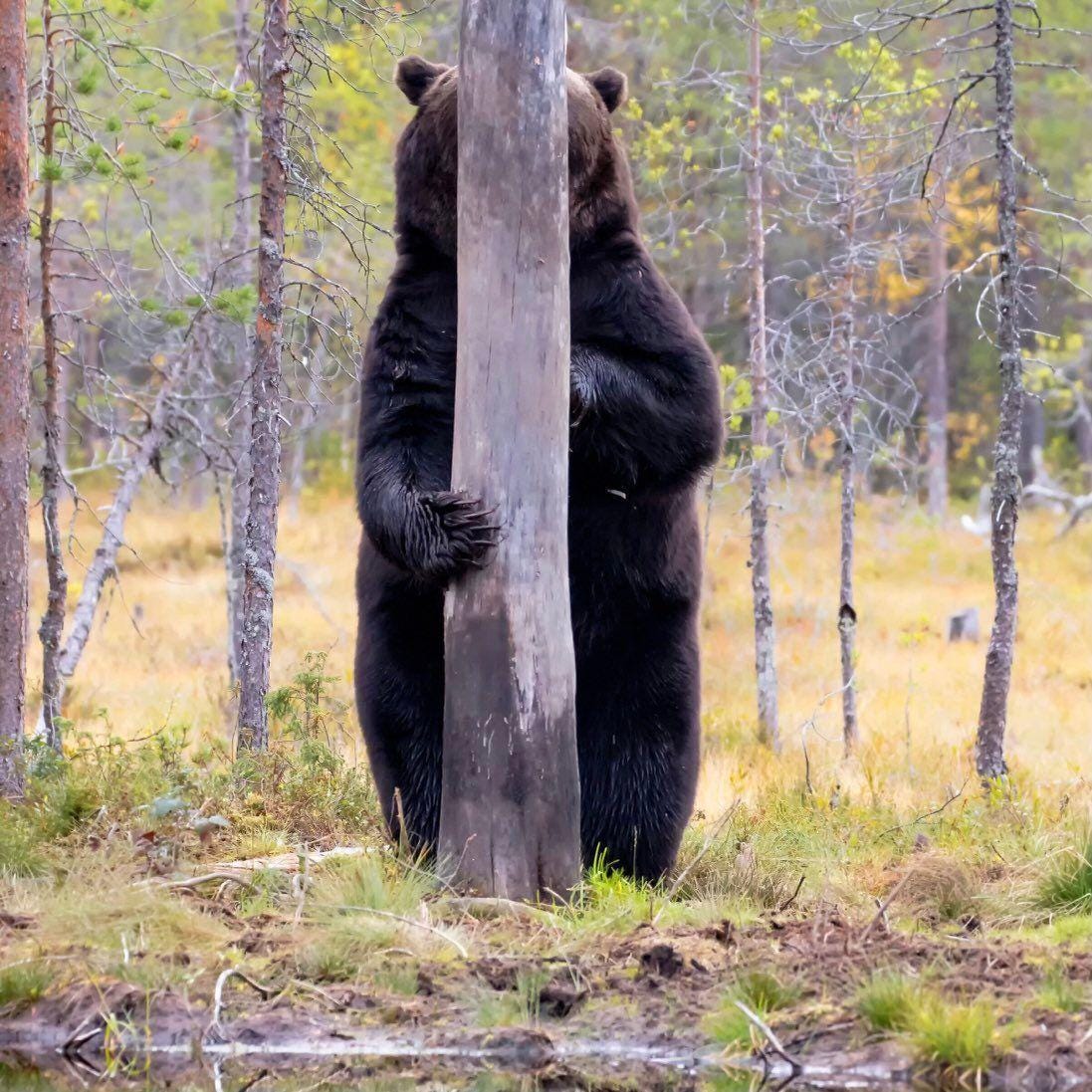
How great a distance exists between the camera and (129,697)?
47.4ft

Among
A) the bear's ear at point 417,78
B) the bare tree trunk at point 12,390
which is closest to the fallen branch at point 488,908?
the bare tree trunk at point 12,390

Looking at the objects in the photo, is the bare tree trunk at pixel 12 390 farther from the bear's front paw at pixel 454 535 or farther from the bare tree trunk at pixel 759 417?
the bare tree trunk at pixel 759 417

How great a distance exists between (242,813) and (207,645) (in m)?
11.2

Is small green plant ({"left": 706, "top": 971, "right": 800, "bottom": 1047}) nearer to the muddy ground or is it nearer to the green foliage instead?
the muddy ground

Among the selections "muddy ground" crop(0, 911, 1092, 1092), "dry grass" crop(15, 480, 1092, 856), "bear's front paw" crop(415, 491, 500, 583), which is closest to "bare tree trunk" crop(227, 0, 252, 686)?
"dry grass" crop(15, 480, 1092, 856)

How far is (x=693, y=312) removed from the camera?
24.0 m

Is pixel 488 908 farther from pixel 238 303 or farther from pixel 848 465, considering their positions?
pixel 848 465

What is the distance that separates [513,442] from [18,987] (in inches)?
92.5

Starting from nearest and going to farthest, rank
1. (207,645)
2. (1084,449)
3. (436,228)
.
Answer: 1. (436,228)
2. (207,645)
3. (1084,449)

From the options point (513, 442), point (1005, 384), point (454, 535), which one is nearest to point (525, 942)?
point (454, 535)

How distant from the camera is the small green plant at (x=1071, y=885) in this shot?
570 centimetres

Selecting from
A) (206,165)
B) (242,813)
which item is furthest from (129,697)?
(206,165)

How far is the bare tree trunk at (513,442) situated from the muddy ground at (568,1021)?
651mm

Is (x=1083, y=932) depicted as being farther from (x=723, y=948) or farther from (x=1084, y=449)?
(x=1084, y=449)
